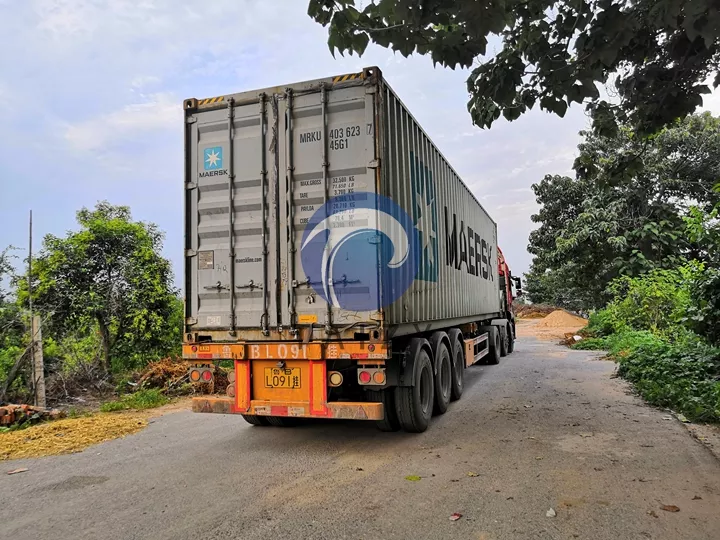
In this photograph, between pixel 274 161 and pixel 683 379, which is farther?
pixel 683 379

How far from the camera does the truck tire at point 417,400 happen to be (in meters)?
5.69

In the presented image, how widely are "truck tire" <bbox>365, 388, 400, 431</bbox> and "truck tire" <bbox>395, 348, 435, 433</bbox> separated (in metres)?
0.08

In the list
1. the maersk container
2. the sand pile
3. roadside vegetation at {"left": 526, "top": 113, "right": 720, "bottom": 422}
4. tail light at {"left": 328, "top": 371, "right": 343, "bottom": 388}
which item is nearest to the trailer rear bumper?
tail light at {"left": 328, "top": 371, "right": 343, "bottom": 388}

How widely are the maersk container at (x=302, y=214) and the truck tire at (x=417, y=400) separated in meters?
0.47

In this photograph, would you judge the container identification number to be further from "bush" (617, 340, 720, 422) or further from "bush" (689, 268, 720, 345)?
"bush" (689, 268, 720, 345)

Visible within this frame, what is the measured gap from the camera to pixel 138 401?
8242mm

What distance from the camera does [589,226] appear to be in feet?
64.1

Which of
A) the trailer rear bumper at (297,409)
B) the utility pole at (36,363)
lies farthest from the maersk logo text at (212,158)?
the utility pole at (36,363)

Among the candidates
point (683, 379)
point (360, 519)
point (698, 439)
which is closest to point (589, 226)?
point (683, 379)

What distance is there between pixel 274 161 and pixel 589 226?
17087 mm

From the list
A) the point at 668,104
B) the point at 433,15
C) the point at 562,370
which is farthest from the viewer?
the point at 562,370

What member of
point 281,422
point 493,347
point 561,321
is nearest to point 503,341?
point 493,347

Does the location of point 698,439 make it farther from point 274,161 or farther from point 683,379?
point 274,161

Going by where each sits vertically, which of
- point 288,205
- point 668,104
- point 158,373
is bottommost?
point 158,373
